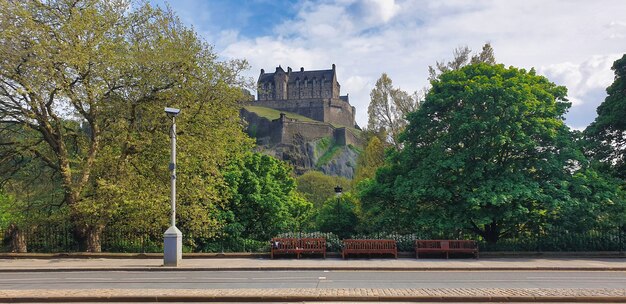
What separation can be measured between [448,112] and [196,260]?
1441cm

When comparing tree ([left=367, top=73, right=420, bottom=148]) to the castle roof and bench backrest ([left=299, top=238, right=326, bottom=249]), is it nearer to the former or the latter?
bench backrest ([left=299, top=238, right=326, bottom=249])

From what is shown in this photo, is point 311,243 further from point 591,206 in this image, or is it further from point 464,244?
point 591,206

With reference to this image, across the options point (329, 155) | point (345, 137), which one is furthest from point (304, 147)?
point (345, 137)

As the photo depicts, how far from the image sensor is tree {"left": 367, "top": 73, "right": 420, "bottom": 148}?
43.2 metres

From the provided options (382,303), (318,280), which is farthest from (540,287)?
(318,280)

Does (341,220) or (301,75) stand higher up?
(301,75)

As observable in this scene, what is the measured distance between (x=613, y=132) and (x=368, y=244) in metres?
17.3

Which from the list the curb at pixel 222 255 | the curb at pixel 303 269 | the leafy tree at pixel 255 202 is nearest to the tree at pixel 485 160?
the curb at pixel 222 255

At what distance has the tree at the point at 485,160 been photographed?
2280cm

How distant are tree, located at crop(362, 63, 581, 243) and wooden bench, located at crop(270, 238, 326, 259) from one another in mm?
4064

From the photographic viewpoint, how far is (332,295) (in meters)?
11.6

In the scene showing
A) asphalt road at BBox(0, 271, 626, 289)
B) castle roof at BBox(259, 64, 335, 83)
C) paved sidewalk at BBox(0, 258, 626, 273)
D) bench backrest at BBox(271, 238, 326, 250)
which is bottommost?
paved sidewalk at BBox(0, 258, 626, 273)

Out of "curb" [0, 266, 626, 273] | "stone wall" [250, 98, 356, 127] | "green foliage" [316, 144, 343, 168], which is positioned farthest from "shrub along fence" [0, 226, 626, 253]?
"stone wall" [250, 98, 356, 127]

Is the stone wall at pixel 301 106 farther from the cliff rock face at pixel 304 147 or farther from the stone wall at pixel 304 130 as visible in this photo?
the cliff rock face at pixel 304 147
